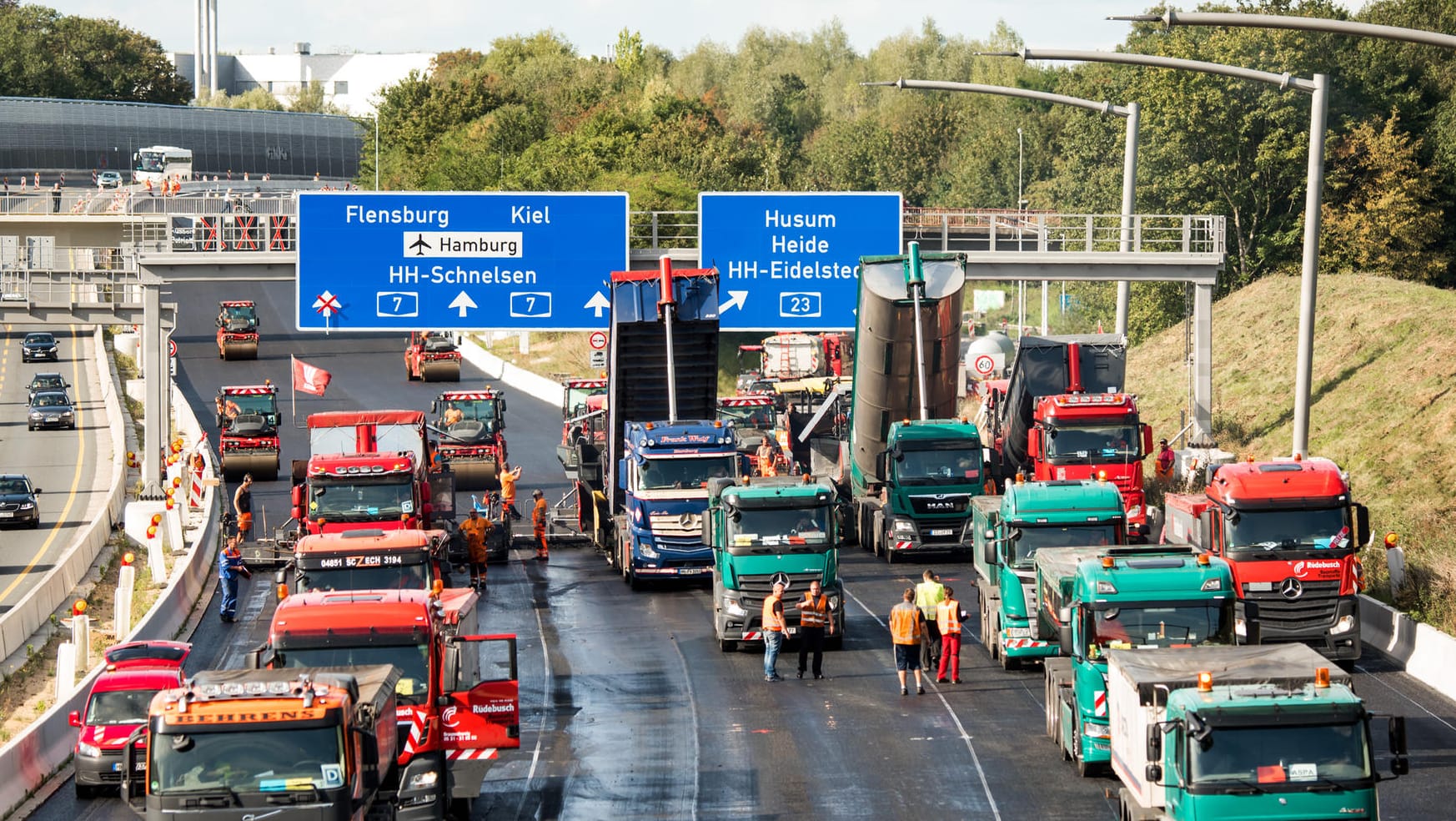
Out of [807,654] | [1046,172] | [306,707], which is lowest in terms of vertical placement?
[807,654]

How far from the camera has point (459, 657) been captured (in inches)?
757

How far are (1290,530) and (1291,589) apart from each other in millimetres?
899

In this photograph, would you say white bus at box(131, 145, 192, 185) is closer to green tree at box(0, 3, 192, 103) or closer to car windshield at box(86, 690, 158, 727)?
green tree at box(0, 3, 192, 103)

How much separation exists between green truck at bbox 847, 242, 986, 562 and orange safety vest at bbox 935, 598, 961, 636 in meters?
11.1

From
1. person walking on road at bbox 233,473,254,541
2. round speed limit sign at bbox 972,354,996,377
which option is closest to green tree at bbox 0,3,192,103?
round speed limit sign at bbox 972,354,996,377

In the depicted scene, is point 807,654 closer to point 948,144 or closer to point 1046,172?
point 1046,172

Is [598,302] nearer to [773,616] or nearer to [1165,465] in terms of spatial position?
[773,616]

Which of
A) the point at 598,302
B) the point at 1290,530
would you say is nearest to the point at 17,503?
the point at 598,302

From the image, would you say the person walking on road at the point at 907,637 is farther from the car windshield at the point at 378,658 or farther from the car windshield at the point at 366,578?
the car windshield at the point at 378,658

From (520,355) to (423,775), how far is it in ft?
229

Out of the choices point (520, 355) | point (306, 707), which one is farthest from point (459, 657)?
point (520, 355)

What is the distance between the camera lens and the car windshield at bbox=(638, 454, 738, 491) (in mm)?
34812

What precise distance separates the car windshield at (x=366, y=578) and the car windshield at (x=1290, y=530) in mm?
12128

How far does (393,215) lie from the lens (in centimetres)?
3888
